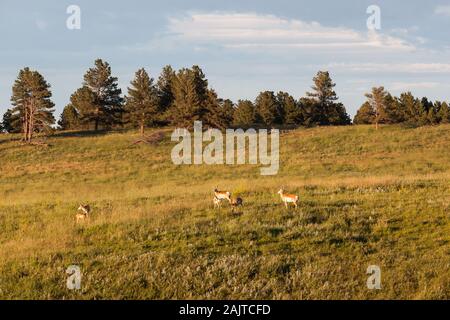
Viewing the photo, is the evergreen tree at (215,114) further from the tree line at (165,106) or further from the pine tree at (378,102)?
the pine tree at (378,102)

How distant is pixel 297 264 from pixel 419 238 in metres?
4.29

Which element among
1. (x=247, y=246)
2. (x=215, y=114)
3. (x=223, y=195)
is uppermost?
(x=215, y=114)

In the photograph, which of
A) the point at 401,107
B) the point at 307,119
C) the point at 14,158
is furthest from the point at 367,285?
the point at 401,107

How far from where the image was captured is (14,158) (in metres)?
54.9

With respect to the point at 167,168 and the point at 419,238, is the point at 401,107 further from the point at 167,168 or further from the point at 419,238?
the point at 419,238

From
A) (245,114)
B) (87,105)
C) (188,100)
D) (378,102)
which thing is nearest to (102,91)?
(87,105)

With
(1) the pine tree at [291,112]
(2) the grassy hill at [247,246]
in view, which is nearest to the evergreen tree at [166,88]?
(1) the pine tree at [291,112]

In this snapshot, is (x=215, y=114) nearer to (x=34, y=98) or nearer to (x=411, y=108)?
(x=34, y=98)

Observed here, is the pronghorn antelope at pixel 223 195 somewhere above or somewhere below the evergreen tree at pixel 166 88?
below

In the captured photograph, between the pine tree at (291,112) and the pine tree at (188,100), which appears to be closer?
the pine tree at (188,100)

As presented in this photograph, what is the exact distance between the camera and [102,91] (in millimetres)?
74688

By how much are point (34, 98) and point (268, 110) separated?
1743 inches

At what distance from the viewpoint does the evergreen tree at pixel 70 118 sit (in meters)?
87.9

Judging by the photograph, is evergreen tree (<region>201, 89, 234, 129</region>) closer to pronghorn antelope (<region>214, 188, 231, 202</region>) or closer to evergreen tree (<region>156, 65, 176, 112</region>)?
evergreen tree (<region>156, 65, 176, 112</region>)
